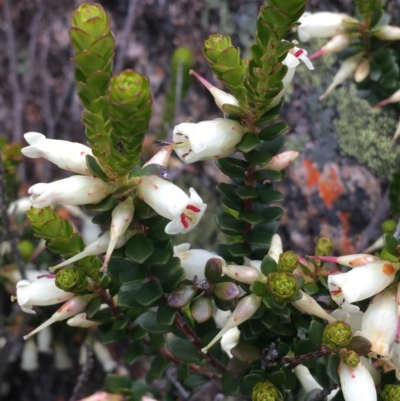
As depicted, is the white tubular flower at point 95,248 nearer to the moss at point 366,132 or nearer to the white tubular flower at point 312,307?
the white tubular flower at point 312,307

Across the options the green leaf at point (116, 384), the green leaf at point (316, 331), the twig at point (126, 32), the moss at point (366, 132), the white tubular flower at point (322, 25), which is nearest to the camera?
the green leaf at point (316, 331)

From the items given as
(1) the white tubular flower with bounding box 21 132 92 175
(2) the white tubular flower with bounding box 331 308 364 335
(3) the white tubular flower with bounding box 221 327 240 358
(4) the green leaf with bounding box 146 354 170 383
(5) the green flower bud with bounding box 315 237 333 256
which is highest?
(1) the white tubular flower with bounding box 21 132 92 175

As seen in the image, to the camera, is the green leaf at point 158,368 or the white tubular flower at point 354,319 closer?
the white tubular flower at point 354,319

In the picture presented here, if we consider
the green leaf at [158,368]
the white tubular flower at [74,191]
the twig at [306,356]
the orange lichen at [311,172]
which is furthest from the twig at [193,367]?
the orange lichen at [311,172]

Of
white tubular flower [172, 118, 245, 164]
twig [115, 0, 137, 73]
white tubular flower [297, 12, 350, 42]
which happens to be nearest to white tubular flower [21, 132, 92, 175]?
white tubular flower [172, 118, 245, 164]

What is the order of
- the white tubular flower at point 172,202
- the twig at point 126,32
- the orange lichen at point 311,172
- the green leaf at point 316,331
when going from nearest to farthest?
the white tubular flower at point 172,202 → the green leaf at point 316,331 → the orange lichen at point 311,172 → the twig at point 126,32

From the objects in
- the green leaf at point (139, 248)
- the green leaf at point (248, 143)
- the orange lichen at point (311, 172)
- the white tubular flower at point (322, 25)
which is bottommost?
the orange lichen at point (311, 172)

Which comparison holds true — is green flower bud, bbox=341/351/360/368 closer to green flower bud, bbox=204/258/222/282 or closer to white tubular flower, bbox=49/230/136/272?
green flower bud, bbox=204/258/222/282
